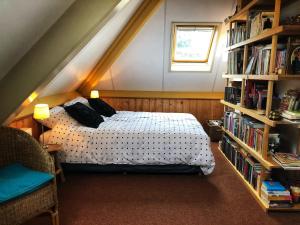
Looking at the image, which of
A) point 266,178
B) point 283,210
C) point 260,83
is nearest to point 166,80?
point 260,83

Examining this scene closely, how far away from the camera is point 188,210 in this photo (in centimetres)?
227

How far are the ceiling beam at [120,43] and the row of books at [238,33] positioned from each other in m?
1.12

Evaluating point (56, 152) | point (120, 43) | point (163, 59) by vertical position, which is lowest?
point (56, 152)

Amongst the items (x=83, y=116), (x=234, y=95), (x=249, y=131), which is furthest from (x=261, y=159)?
(x=83, y=116)

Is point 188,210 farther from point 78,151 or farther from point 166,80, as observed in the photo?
point 166,80

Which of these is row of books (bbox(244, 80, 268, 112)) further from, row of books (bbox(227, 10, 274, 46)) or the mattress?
the mattress

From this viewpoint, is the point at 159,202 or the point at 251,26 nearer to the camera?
the point at 159,202

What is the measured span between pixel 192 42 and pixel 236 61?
141cm

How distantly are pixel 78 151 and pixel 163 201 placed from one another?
1.18m

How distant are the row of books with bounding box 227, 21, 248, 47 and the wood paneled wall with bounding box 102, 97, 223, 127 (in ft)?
5.77

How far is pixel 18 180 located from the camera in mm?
1754

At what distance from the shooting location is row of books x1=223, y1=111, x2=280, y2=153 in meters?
2.50

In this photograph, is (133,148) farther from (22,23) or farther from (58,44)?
(22,23)

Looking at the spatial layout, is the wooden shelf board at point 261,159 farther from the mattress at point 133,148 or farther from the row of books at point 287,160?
the mattress at point 133,148
